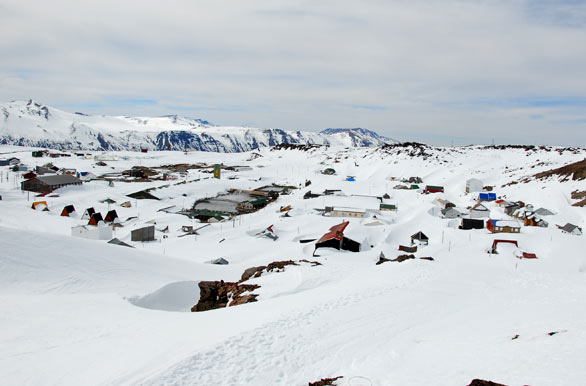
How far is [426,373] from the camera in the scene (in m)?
7.66

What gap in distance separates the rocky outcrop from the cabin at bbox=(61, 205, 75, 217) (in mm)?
35669

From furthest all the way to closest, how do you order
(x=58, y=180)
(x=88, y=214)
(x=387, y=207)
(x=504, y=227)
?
(x=58, y=180), (x=387, y=207), (x=88, y=214), (x=504, y=227)

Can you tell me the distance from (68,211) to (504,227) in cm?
5081

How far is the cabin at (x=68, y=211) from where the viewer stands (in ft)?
146

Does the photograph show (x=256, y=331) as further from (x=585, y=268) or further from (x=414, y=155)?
(x=414, y=155)

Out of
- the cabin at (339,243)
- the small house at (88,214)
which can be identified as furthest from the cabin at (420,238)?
the small house at (88,214)

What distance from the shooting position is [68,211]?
45250 mm

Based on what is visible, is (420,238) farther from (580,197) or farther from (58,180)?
(58,180)

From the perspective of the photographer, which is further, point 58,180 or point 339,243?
point 58,180

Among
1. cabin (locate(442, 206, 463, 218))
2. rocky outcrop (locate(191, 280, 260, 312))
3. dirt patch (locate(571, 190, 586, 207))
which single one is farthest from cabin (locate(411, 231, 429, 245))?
dirt patch (locate(571, 190, 586, 207))

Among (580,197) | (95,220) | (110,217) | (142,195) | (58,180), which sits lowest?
(95,220)

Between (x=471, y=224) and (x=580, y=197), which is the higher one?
(x=580, y=197)

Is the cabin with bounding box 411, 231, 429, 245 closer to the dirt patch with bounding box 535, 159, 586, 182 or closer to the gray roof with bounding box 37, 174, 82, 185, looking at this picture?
the dirt patch with bounding box 535, 159, 586, 182

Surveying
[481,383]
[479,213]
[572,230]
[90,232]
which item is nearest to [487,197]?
[479,213]
